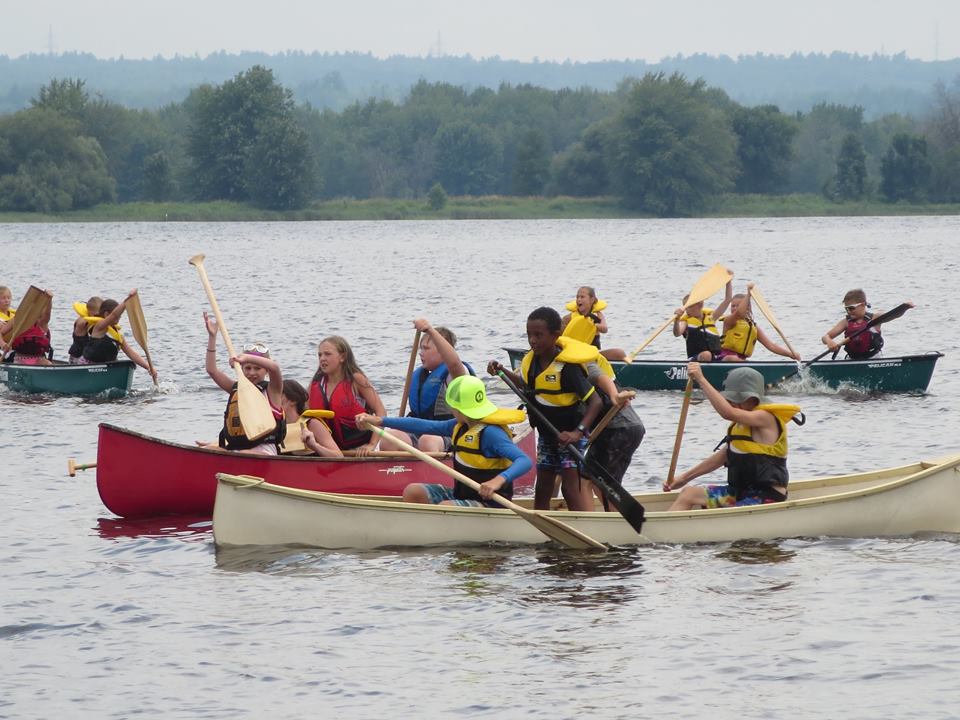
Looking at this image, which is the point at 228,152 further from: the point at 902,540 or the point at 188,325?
the point at 902,540

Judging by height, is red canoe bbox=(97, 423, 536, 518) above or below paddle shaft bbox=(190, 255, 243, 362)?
below

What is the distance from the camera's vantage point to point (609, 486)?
1056 cm

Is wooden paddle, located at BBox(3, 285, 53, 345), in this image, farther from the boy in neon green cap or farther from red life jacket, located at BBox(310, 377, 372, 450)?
the boy in neon green cap

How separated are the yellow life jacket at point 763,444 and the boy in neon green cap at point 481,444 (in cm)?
151

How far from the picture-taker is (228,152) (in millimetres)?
99625

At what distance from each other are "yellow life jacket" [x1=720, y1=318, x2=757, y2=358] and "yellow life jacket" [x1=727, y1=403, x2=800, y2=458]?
802cm

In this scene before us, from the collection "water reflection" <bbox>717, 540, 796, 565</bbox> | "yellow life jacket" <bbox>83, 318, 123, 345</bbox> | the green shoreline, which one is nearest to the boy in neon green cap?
"water reflection" <bbox>717, 540, 796, 565</bbox>

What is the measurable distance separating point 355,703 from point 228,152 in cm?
9430

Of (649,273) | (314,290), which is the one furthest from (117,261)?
(649,273)

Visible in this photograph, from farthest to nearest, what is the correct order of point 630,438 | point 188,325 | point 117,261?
point 117,261 → point 188,325 → point 630,438

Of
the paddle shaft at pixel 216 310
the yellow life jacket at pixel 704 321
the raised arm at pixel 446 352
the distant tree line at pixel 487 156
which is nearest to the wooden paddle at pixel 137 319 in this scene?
the paddle shaft at pixel 216 310

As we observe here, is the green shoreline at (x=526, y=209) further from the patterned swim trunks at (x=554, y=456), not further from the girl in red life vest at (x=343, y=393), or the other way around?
the patterned swim trunks at (x=554, y=456)

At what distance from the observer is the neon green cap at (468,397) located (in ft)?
33.1

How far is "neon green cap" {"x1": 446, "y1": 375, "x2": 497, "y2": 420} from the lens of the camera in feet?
33.1
